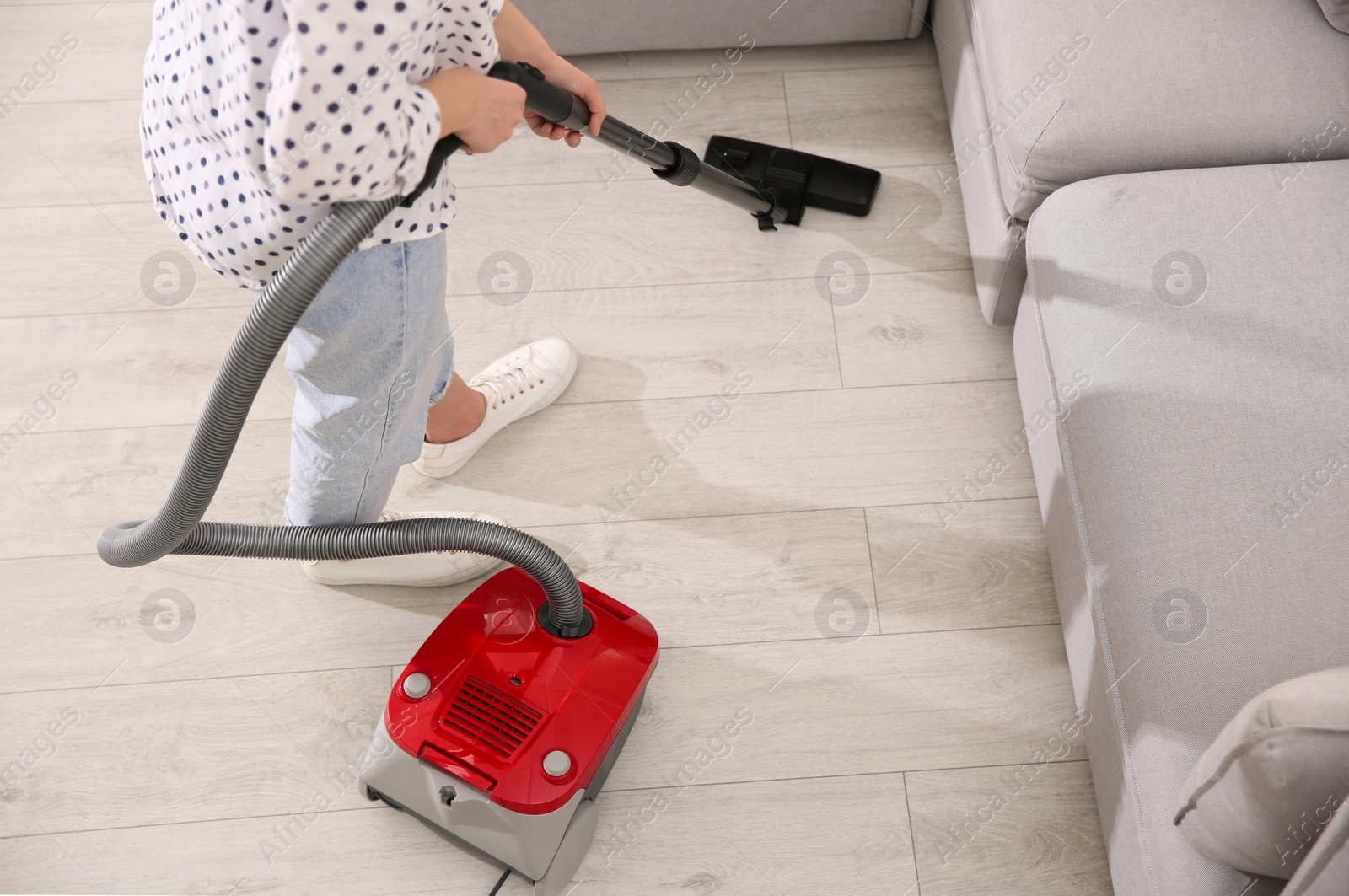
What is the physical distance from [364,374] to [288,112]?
0.39 metres

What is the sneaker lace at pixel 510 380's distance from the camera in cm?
162

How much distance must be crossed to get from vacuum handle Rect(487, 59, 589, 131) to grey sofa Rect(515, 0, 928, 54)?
29.5 inches

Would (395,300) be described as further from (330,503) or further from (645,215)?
(645,215)

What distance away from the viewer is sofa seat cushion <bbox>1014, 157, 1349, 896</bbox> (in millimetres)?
1080

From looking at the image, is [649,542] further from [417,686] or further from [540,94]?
[540,94]

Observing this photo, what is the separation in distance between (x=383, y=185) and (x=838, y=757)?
3.39ft

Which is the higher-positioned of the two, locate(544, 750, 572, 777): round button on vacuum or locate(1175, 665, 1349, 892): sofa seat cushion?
locate(1175, 665, 1349, 892): sofa seat cushion

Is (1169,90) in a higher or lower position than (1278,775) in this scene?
higher

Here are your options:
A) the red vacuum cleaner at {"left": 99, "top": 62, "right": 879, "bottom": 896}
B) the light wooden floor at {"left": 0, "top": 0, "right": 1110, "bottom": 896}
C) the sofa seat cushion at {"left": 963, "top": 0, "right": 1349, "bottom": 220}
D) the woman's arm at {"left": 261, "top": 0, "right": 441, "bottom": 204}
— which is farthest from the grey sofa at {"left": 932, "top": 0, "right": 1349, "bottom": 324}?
the woman's arm at {"left": 261, "top": 0, "right": 441, "bottom": 204}

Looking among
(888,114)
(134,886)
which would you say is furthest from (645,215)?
(134,886)

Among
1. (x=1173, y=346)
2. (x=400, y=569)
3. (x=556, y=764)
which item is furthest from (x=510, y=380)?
(x=1173, y=346)

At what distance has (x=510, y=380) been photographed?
1.63 m

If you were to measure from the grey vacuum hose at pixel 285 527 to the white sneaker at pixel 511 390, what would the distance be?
431mm

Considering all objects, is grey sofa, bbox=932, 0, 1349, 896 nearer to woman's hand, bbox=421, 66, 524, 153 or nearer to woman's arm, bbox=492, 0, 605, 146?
woman's arm, bbox=492, 0, 605, 146
